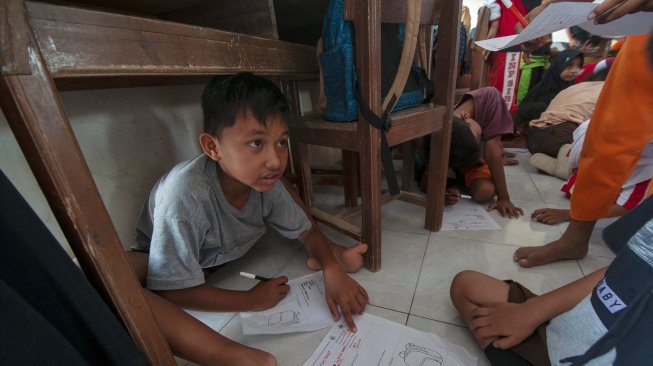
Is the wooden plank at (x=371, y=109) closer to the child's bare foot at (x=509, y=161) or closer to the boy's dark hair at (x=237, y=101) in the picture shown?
the boy's dark hair at (x=237, y=101)

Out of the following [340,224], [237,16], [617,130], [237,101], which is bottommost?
[340,224]

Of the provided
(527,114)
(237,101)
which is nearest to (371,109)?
(237,101)

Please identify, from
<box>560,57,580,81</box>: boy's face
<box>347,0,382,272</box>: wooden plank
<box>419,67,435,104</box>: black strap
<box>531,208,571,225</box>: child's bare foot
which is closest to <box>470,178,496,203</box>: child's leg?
<box>531,208,571,225</box>: child's bare foot

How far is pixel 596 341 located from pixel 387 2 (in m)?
0.68

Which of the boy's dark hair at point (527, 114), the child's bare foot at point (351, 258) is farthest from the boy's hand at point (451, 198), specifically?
the boy's dark hair at point (527, 114)

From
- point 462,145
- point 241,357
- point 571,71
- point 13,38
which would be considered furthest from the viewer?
point 571,71

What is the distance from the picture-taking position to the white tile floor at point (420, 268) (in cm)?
58

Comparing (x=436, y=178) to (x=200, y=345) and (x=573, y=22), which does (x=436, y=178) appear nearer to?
(x=573, y=22)

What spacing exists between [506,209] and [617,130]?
512mm

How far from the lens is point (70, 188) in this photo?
289 mm

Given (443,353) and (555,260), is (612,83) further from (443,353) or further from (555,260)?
(443,353)

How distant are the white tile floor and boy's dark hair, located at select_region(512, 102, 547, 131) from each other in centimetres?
120

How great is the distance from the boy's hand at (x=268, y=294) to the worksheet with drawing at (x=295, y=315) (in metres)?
0.01

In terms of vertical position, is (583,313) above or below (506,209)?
above
